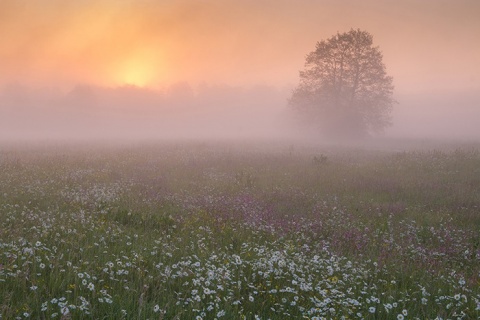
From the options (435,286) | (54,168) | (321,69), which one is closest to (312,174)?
(435,286)

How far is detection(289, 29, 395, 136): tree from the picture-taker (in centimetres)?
4225

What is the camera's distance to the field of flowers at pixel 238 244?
14.1ft

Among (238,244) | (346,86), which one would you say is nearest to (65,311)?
(238,244)

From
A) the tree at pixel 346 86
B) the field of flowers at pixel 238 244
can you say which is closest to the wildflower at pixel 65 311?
the field of flowers at pixel 238 244

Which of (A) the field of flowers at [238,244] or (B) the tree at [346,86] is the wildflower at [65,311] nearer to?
(A) the field of flowers at [238,244]

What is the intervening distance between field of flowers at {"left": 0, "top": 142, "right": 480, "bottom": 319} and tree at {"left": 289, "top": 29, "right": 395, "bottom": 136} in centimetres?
2759

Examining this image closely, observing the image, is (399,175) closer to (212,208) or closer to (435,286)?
(212,208)

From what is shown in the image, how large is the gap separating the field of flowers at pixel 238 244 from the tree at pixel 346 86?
2759 cm

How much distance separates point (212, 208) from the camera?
410 inches

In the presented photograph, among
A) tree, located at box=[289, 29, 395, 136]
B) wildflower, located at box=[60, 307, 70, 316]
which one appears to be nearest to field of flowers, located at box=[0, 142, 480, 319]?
wildflower, located at box=[60, 307, 70, 316]

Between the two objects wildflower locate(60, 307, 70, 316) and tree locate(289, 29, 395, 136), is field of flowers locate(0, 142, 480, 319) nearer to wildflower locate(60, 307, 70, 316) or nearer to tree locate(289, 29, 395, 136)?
wildflower locate(60, 307, 70, 316)

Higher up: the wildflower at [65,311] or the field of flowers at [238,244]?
the wildflower at [65,311]

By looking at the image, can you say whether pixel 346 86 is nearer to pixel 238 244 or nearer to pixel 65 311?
pixel 238 244

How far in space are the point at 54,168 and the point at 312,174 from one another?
13.0 metres
